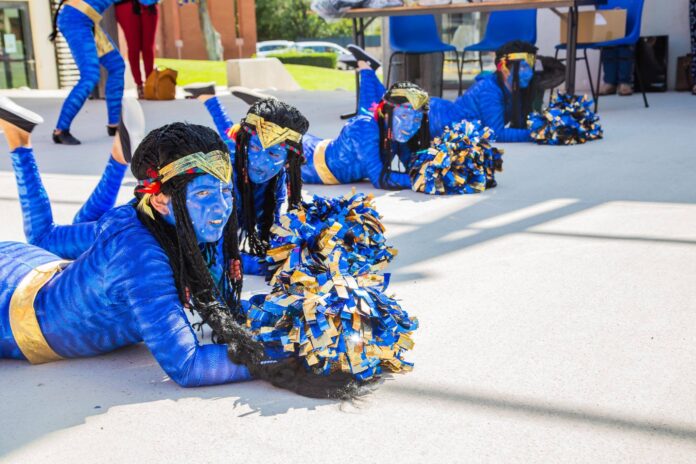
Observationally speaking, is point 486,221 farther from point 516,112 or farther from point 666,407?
point 516,112

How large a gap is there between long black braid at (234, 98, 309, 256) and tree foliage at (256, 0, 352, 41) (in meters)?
35.3

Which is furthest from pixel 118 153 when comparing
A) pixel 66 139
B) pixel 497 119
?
pixel 66 139

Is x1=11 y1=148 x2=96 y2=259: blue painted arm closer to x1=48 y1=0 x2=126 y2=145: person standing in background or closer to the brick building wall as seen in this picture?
x1=48 y1=0 x2=126 y2=145: person standing in background

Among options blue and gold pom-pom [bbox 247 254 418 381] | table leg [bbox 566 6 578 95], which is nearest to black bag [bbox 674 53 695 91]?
table leg [bbox 566 6 578 95]

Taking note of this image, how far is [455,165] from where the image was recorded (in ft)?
17.3

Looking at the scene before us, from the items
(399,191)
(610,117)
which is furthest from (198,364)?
(610,117)

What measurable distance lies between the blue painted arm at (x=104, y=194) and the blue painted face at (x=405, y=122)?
1.91 m

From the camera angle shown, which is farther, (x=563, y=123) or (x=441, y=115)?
(x=563, y=123)

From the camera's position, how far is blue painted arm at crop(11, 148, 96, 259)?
3191mm

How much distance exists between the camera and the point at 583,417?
223cm

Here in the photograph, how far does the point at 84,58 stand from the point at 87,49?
0.08 metres

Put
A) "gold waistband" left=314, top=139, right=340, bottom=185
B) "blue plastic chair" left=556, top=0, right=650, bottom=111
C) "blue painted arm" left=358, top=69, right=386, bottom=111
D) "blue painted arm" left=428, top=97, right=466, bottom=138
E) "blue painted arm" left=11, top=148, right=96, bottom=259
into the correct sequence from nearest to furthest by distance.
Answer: "blue painted arm" left=11, top=148, right=96, bottom=259 → "gold waistband" left=314, top=139, right=340, bottom=185 → "blue painted arm" left=428, top=97, right=466, bottom=138 → "blue painted arm" left=358, top=69, right=386, bottom=111 → "blue plastic chair" left=556, top=0, right=650, bottom=111

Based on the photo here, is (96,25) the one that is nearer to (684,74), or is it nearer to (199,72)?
(684,74)

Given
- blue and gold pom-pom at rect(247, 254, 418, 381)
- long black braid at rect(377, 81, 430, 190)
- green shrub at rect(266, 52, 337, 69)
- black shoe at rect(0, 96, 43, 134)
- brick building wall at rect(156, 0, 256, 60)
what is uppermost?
brick building wall at rect(156, 0, 256, 60)
